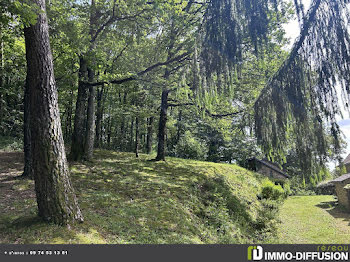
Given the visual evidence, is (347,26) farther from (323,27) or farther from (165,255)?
Answer: (165,255)

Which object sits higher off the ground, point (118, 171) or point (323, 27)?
point (323, 27)

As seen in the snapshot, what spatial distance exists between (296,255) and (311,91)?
2978 millimetres

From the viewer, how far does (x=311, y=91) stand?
13.7 ft

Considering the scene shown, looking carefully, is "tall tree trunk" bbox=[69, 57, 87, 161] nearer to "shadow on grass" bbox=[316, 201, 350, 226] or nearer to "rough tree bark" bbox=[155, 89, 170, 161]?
"rough tree bark" bbox=[155, 89, 170, 161]

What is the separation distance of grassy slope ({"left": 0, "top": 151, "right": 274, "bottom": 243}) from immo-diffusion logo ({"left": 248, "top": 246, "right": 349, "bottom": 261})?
1.91 meters

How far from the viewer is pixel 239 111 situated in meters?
13.2

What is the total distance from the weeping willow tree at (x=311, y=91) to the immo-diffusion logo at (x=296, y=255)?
1.43 m

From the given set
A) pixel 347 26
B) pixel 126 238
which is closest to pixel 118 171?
pixel 126 238

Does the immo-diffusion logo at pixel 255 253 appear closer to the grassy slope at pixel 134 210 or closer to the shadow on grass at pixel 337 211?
the grassy slope at pixel 134 210

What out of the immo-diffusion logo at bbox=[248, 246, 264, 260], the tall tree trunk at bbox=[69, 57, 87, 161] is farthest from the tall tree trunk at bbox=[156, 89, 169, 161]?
the immo-diffusion logo at bbox=[248, 246, 264, 260]

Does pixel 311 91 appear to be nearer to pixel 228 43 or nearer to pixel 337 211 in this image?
pixel 228 43

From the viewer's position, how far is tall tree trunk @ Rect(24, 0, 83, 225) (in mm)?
3961

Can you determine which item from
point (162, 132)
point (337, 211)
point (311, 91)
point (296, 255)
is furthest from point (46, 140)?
point (337, 211)

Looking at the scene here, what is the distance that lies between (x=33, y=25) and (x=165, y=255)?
16.5 ft
